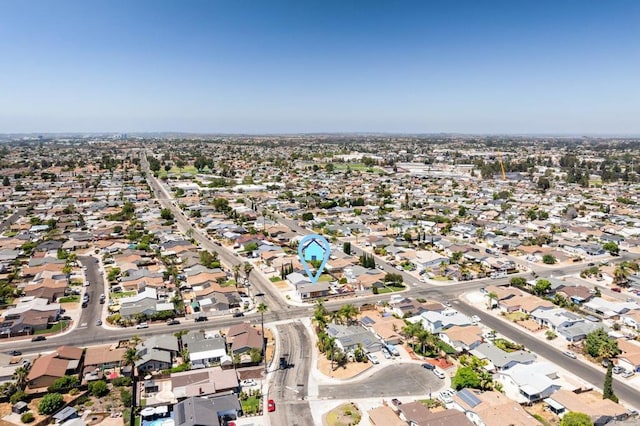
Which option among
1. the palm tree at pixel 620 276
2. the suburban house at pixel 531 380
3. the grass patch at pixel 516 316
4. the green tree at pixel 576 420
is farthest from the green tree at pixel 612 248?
the green tree at pixel 576 420

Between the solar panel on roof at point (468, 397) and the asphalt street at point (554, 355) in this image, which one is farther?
the asphalt street at point (554, 355)

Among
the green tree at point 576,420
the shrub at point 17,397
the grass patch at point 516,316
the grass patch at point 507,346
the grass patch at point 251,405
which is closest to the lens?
the green tree at point 576,420

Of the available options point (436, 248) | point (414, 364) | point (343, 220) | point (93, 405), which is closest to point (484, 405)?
point (414, 364)

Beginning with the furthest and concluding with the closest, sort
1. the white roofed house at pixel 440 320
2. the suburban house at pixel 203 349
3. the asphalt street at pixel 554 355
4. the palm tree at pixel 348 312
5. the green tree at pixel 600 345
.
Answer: the white roofed house at pixel 440 320 < the palm tree at pixel 348 312 < the green tree at pixel 600 345 < the suburban house at pixel 203 349 < the asphalt street at pixel 554 355

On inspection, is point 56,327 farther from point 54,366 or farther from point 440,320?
point 440,320

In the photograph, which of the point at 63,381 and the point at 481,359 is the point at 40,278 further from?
the point at 481,359

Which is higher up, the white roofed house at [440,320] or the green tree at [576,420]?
the green tree at [576,420]

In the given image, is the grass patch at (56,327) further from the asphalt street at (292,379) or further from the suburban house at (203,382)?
the asphalt street at (292,379)
